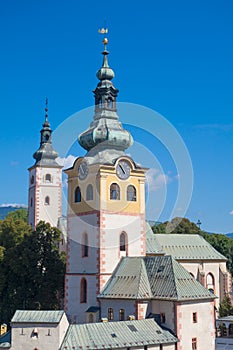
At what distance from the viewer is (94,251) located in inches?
1614

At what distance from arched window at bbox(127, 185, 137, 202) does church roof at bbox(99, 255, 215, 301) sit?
4.79 metres

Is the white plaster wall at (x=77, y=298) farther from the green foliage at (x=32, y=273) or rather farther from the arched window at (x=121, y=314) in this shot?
the green foliage at (x=32, y=273)

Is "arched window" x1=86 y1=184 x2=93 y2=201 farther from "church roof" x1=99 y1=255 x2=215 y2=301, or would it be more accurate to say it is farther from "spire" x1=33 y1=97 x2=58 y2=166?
"spire" x1=33 y1=97 x2=58 y2=166

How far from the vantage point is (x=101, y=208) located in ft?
134

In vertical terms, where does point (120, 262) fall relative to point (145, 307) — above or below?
above

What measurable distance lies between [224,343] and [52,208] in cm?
3480

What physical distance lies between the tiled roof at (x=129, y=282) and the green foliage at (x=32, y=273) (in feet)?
32.0

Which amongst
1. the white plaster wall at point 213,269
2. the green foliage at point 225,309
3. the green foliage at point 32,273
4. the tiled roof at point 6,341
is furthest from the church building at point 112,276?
the green foliage at point 225,309

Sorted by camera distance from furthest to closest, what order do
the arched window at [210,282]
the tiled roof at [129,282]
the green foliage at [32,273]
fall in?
the arched window at [210,282] → the green foliage at [32,273] → the tiled roof at [129,282]

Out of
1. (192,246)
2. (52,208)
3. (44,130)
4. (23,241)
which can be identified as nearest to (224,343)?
(192,246)

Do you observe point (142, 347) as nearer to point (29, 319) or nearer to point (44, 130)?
point (29, 319)

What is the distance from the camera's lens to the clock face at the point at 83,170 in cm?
4276

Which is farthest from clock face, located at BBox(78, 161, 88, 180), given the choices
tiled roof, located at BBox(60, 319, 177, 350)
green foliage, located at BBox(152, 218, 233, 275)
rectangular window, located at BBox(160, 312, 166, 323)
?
green foliage, located at BBox(152, 218, 233, 275)

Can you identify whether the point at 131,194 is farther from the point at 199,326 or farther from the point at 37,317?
the point at 37,317
